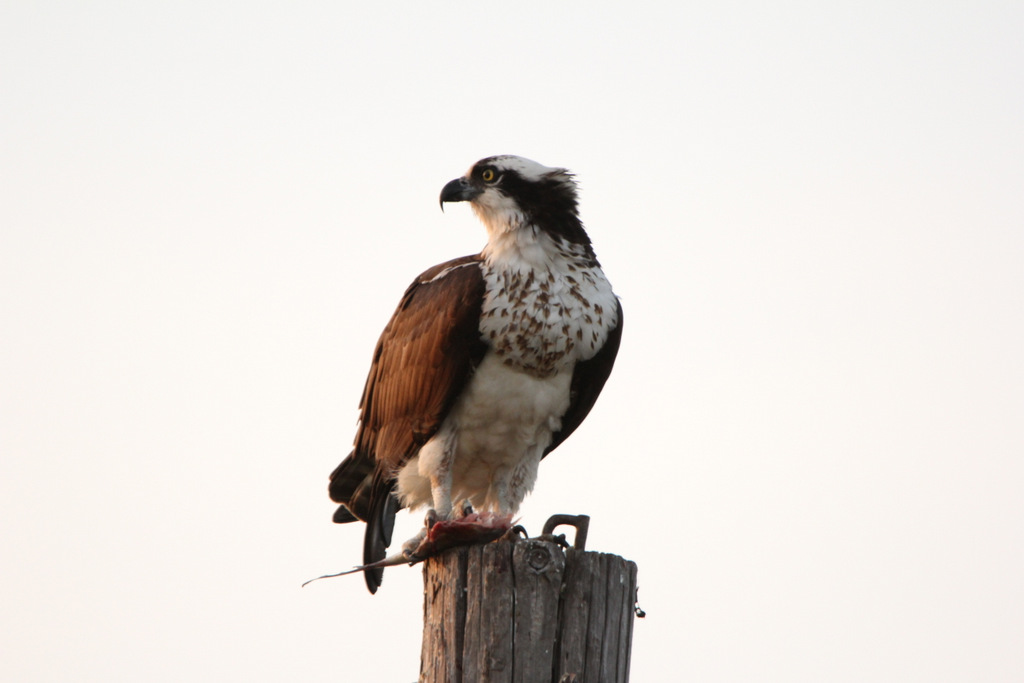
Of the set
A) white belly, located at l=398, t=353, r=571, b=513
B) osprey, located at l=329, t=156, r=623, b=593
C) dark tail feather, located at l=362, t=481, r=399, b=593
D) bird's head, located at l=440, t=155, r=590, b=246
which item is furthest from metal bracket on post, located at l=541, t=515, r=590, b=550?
bird's head, located at l=440, t=155, r=590, b=246

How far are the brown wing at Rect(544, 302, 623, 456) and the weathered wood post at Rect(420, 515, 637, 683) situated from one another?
1881 mm

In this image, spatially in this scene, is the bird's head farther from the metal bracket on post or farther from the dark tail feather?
the metal bracket on post

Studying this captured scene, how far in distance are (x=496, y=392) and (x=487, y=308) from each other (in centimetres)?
42

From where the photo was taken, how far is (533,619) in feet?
12.3

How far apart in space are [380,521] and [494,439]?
0.78m

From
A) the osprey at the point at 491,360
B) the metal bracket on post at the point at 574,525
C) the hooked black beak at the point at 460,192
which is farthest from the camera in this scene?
the hooked black beak at the point at 460,192

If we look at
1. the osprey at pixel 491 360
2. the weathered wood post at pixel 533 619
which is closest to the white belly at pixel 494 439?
the osprey at pixel 491 360

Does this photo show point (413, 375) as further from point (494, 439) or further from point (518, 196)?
point (518, 196)

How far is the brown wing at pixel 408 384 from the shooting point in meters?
5.50

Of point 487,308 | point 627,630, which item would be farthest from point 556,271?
point 627,630

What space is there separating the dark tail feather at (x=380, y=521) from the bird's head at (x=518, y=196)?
1455 millimetres

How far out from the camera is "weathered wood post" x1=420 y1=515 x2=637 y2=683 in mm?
3721

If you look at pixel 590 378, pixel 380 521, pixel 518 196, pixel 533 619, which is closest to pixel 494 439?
pixel 590 378

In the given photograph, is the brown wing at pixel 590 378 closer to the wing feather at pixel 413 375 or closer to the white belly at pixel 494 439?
the white belly at pixel 494 439
